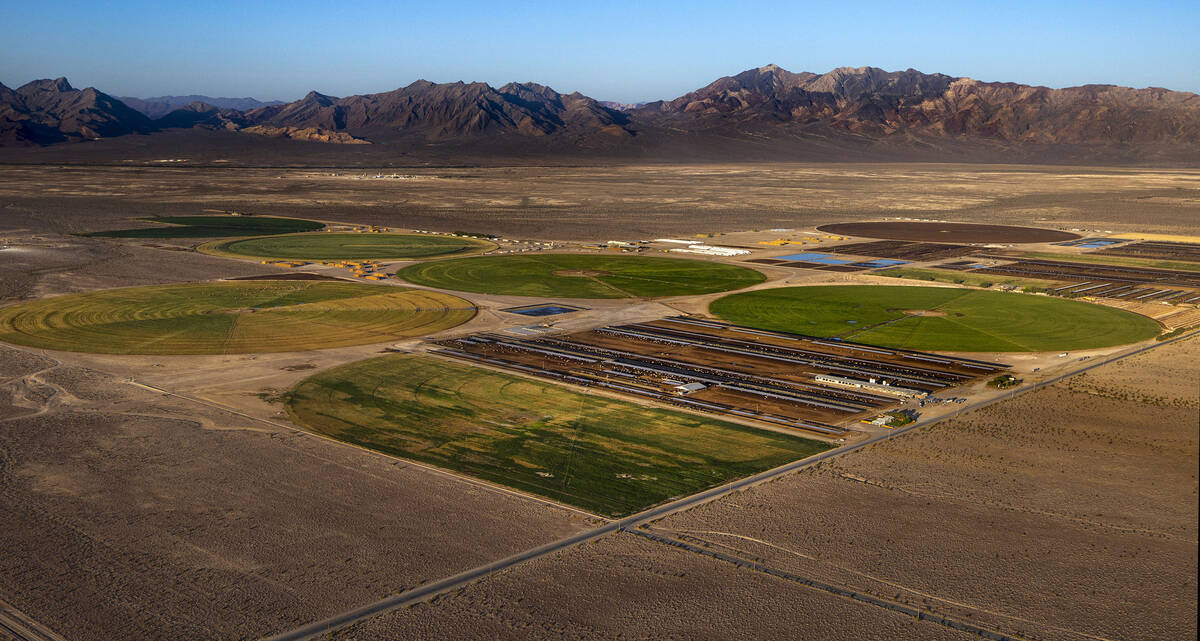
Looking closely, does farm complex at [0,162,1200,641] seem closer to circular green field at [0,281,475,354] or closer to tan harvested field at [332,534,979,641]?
tan harvested field at [332,534,979,641]

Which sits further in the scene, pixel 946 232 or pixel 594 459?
pixel 946 232

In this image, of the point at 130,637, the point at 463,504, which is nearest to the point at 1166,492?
the point at 463,504

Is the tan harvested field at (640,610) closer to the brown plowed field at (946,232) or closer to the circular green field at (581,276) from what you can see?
the circular green field at (581,276)

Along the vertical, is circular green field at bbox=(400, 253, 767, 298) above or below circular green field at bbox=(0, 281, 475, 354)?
above

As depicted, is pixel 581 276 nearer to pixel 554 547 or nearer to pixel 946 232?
pixel 554 547

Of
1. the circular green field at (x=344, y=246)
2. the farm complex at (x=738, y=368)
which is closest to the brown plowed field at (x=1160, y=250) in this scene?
the farm complex at (x=738, y=368)

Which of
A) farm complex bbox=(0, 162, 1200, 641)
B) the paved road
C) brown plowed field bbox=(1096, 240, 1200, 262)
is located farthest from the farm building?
brown plowed field bbox=(1096, 240, 1200, 262)

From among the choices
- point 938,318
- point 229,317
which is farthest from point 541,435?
point 938,318

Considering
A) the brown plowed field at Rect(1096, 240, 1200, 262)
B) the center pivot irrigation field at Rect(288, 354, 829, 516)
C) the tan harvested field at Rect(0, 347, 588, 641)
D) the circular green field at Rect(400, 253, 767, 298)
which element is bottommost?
the tan harvested field at Rect(0, 347, 588, 641)
